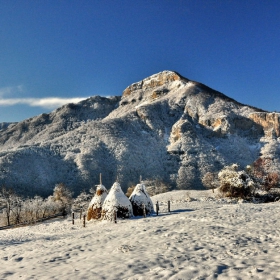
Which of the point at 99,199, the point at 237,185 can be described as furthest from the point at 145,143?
the point at 99,199

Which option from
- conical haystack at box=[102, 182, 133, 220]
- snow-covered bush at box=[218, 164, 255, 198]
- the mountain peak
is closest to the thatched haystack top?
conical haystack at box=[102, 182, 133, 220]

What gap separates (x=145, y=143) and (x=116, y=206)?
6620cm

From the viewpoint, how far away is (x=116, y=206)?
19.0 meters

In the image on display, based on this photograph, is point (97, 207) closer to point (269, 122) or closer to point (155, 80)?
point (269, 122)

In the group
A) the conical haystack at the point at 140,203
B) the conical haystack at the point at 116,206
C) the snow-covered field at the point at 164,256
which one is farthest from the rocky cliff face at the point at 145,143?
the snow-covered field at the point at 164,256

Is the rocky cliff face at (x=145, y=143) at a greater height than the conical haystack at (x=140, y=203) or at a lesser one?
greater

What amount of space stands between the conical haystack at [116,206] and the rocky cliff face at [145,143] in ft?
141

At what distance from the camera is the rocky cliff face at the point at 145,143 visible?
216 feet

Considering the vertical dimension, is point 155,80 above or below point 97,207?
above

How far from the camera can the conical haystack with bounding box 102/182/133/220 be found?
18.9m

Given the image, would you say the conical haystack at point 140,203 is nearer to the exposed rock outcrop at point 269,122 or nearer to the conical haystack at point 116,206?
the conical haystack at point 116,206

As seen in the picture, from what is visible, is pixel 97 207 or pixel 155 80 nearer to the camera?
pixel 97 207

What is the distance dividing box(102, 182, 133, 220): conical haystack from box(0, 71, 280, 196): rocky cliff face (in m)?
43.0

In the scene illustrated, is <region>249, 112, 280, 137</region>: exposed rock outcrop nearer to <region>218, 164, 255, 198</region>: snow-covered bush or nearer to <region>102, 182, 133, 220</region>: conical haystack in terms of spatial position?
<region>218, 164, 255, 198</region>: snow-covered bush
